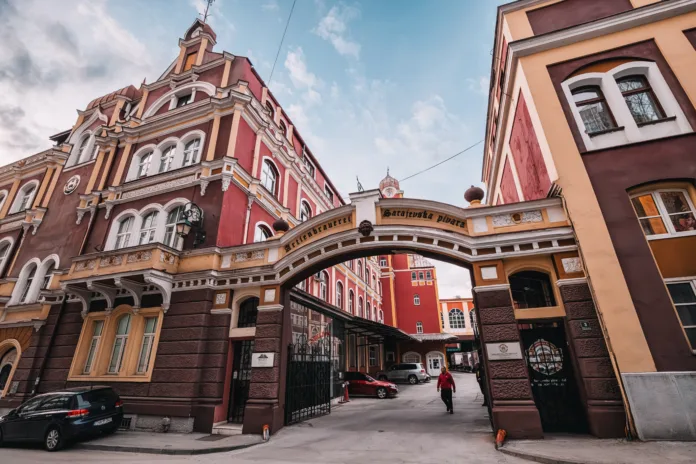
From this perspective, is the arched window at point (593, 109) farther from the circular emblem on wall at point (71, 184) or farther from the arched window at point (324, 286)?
the circular emblem on wall at point (71, 184)

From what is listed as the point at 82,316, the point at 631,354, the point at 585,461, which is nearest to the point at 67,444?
the point at 82,316

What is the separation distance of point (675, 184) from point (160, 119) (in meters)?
21.0

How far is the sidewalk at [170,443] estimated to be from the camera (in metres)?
8.16

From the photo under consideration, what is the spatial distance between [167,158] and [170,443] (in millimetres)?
13137

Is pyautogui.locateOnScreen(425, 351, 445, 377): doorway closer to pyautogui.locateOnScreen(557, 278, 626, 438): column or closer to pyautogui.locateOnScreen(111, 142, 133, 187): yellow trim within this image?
pyautogui.locateOnScreen(557, 278, 626, 438): column

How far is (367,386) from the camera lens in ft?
67.5

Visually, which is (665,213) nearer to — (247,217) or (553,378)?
(553,378)

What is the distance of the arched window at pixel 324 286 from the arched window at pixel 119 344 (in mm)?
11828

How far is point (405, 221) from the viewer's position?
10.6 meters

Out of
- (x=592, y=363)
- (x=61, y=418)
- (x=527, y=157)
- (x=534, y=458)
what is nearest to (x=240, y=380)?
(x=61, y=418)

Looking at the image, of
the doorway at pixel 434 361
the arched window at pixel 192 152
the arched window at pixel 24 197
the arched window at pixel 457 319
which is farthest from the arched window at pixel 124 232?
the arched window at pixel 457 319

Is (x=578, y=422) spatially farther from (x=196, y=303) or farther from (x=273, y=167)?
(x=273, y=167)

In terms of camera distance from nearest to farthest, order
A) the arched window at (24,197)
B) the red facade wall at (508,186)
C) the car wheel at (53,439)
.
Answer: the car wheel at (53,439), the red facade wall at (508,186), the arched window at (24,197)

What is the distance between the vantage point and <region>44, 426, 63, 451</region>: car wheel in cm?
869
